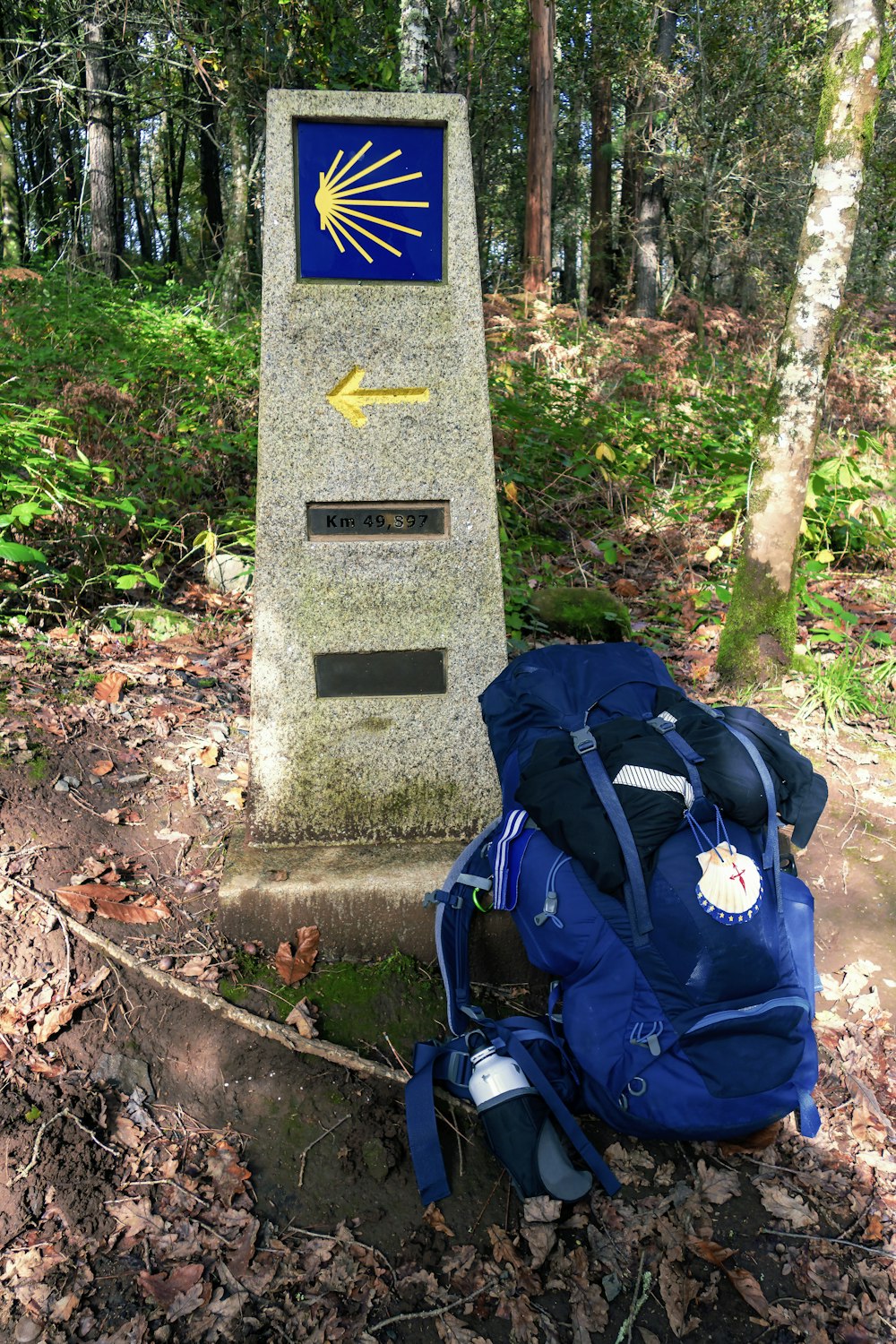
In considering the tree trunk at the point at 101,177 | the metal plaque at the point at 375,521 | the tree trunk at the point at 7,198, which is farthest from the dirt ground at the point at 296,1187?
the tree trunk at the point at 101,177

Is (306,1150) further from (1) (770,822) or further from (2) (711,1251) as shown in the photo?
(1) (770,822)

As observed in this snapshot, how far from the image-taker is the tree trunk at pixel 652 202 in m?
13.5

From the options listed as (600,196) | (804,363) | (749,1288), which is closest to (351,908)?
(749,1288)

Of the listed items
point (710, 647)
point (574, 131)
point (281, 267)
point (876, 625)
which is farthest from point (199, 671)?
point (574, 131)

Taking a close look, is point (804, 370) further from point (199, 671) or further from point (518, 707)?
point (199, 671)

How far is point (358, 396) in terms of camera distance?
9.07 feet

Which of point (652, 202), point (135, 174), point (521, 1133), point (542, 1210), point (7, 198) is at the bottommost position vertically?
point (542, 1210)

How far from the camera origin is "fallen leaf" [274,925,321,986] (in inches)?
109

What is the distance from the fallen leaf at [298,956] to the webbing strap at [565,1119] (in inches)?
30.0

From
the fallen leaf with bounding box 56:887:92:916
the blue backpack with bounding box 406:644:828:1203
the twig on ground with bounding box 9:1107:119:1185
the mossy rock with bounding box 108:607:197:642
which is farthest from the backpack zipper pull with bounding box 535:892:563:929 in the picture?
the mossy rock with bounding box 108:607:197:642

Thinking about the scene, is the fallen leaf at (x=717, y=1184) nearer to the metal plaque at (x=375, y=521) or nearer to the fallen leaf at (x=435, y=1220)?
the fallen leaf at (x=435, y=1220)

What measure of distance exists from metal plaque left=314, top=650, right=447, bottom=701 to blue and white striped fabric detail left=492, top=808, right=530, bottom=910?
2.19ft

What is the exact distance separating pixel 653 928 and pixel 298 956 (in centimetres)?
122

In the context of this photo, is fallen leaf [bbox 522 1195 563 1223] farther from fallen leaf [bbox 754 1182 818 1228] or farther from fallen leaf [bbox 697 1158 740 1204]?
fallen leaf [bbox 754 1182 818 1228]
